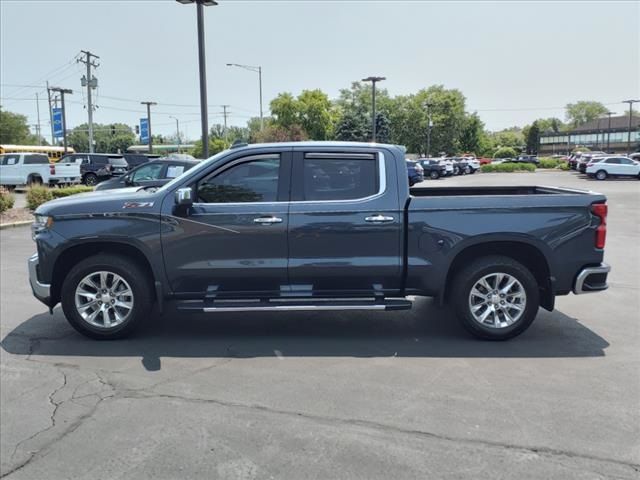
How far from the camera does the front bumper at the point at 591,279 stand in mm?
5473

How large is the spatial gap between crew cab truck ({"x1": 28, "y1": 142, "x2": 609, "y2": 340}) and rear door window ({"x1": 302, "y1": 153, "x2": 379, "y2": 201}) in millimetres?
11

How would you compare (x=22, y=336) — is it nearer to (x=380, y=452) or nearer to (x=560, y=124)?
(x=380, y=452)

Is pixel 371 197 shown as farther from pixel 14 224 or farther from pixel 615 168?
pixel 615 168

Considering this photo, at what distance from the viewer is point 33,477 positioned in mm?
3193

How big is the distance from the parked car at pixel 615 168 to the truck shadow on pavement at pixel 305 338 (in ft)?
119

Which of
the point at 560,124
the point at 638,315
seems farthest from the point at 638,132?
the point at 638,315

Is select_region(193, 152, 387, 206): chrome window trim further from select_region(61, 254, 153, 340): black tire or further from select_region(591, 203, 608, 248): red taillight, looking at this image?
select_region(591, 203, 608, 248): red taillight

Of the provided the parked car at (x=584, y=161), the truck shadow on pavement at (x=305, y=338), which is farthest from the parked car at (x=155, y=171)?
the parked car at (x=584, y=161)

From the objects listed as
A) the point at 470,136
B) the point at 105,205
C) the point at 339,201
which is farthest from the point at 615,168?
the point at 470,136

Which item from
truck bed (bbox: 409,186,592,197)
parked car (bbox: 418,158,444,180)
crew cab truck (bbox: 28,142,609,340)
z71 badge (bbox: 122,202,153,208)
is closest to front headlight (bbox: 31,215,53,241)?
crew cab truck (bbox: 28,142,609,340)

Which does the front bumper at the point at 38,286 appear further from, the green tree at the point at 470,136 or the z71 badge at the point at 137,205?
the green tree at the point at 470,136

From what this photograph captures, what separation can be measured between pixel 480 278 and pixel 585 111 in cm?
16492

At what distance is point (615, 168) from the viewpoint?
38000mm

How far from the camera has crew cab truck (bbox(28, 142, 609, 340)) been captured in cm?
543
